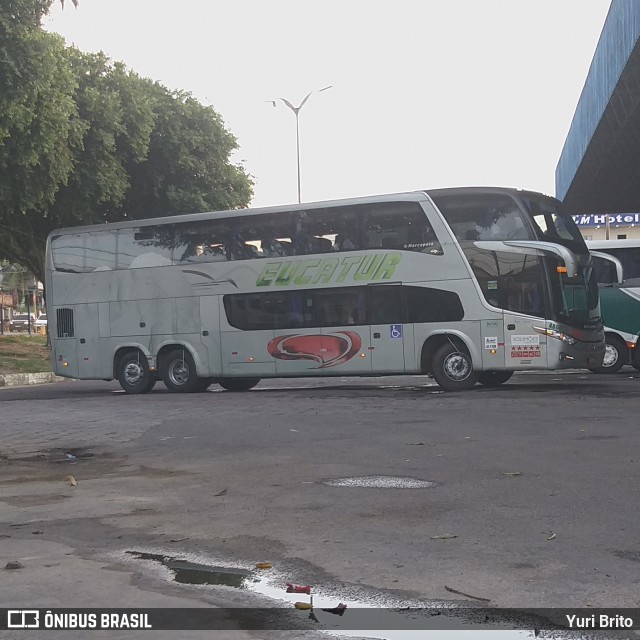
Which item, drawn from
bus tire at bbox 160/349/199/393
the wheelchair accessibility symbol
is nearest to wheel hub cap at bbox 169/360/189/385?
bus tire at bbox 160/349/199/393

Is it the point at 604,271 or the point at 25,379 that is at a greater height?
the point at 604,271

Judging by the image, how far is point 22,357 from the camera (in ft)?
121

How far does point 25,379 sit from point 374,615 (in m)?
27.7

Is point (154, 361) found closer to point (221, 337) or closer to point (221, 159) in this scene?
point (221, 337)

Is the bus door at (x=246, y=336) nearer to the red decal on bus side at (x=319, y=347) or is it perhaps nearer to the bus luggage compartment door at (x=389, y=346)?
the red decal on bus side at (x=319, y=347)

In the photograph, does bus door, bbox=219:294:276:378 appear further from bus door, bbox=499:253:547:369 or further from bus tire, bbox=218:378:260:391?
bus door, bbox=499:253:547:369

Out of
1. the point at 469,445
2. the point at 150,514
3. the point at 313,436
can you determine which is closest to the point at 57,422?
the point at 313,436

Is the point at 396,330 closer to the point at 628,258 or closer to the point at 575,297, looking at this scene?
the point at 575,297

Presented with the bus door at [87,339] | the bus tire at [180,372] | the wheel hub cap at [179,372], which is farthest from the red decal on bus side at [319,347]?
the bus door at [87,339]

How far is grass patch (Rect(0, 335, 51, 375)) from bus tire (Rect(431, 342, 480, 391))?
604 inches

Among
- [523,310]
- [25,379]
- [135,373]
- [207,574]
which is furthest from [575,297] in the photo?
[25,379]

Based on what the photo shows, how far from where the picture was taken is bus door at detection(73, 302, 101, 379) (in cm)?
2444

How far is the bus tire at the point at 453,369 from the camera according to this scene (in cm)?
2016

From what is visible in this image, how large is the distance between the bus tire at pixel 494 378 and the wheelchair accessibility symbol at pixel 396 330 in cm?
219
